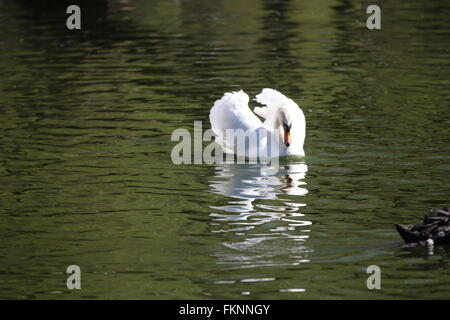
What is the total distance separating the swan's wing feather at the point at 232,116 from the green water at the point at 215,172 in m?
0.90

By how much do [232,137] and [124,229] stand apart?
4274 millimetres

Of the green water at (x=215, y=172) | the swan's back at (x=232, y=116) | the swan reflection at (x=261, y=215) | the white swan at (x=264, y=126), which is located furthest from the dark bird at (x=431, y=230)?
the swan's back at (x=232, y=116)

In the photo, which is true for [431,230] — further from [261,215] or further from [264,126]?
[264,126]

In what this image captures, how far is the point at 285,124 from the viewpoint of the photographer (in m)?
15.2

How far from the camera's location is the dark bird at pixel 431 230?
10508mm

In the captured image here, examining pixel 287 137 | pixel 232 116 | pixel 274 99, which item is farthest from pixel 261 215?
pixel 274 99

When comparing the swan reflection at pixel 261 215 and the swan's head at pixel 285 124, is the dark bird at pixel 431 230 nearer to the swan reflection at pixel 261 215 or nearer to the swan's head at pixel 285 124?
the swan reflection at pixel 261 215

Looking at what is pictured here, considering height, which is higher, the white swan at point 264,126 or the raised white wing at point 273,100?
the raised white wing at point 273,100

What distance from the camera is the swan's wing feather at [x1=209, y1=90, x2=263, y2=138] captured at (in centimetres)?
A: 1567

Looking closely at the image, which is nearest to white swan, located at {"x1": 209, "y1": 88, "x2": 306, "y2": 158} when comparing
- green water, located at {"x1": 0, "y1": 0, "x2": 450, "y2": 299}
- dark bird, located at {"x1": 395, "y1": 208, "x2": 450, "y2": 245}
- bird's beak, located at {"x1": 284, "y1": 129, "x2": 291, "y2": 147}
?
bird's beak, located at {"x1": 284, "y1": 129, "x2": 291, "y2": 147}

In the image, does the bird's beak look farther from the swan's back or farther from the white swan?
the swan's back

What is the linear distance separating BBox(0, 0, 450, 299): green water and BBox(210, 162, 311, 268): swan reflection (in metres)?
0.03

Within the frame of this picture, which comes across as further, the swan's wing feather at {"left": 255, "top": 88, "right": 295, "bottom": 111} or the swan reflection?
the swan's wing feather at {"left": 255, "top": 88, "right": 295, "bottom": 111}

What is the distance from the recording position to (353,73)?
21.6m
